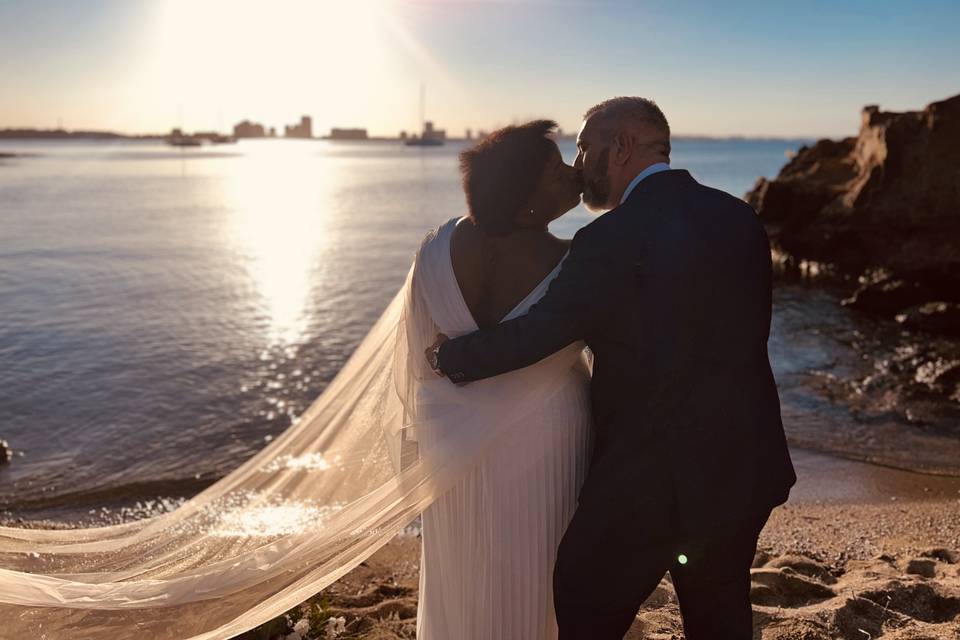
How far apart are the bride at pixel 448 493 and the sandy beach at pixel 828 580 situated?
622mm

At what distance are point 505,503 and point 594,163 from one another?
4.16 ft

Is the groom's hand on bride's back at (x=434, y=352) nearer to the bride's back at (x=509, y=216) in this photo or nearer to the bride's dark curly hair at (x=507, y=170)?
the bride's back at (x=509, y=216)

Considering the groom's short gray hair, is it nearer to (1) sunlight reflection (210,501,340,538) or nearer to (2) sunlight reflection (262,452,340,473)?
(1) sunlight reflection (210,501,340,538)

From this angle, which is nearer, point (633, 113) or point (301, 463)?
point (633, 113)

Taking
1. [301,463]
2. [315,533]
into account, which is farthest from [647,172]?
[301,463]

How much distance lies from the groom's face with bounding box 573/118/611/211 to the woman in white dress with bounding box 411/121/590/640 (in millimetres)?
118

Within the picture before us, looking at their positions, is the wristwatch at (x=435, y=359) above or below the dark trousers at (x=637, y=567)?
above

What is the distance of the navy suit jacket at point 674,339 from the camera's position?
2363 millimetres

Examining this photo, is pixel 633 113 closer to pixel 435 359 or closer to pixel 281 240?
pixel 435 359

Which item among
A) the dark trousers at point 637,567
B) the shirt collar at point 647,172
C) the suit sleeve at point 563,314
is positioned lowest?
the dark trousers at point 637,567

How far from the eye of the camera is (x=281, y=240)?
3272cm

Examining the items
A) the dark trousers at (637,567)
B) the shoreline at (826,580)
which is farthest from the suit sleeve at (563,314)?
the shoreline at (826,580)

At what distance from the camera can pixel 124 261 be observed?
24.8 metres

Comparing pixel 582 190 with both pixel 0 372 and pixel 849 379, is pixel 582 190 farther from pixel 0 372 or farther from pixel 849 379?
pixel 0 372
